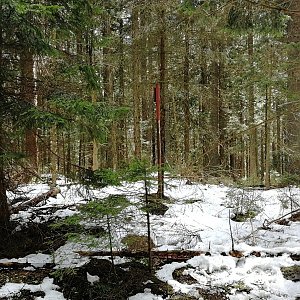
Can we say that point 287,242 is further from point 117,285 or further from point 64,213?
point 64,213

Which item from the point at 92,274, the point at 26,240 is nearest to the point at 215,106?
the point at 26,240

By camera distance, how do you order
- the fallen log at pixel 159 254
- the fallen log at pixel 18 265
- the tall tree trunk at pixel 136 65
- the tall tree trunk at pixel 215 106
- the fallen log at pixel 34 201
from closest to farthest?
the fallen log at pixel 18 265
the fallen log at pixel 159 254
the fallen log at pixel 34 201
the tall tree trunk at pixel 136 65
the tall tree trunk at pixel 215 106

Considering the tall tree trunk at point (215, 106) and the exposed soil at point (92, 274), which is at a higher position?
the tall tree trunk at point (215, 106)

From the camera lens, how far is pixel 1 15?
4.44m

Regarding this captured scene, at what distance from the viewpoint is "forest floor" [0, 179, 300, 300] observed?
158 inches

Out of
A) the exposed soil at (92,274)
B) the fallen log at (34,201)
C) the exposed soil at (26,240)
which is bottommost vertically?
the exposed soil at (92,274)

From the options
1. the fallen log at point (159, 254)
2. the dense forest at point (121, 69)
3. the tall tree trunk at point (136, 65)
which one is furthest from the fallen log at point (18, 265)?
the tall tree trunk at point (136, 65)

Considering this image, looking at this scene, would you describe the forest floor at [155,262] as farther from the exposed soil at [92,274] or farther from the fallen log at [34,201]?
the fallen log at [34,201]

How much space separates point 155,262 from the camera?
4793 mm

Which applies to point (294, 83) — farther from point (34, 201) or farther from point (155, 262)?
point (34, 201)

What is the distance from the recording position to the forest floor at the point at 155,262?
158 inches

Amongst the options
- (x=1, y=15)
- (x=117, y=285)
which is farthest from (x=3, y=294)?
(x=1, y=15)

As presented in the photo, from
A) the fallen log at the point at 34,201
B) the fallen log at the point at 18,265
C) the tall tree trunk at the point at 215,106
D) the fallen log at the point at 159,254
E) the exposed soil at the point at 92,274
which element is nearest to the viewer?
the exposed soil at the point at 92,274

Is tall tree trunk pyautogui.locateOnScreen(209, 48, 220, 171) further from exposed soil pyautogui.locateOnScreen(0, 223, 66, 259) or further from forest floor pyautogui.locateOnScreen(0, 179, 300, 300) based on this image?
exposed soil pyautogui.locateOnScreen(0, 223, 66, 259)
